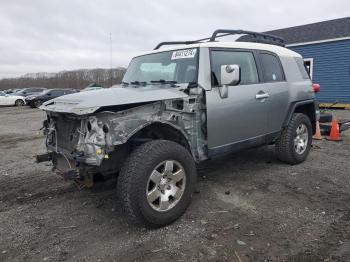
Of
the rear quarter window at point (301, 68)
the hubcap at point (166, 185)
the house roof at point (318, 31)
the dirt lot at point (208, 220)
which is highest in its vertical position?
the house roof at point (318, 31)

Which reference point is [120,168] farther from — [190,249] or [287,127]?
[287,127]

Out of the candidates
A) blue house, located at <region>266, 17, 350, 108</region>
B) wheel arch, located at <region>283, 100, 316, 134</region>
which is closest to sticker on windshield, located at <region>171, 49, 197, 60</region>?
wheel arch, located at <region>283, 100, 316, 134</region>

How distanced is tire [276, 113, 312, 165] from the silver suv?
2cm

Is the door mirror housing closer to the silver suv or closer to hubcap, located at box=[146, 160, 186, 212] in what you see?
the silver suv

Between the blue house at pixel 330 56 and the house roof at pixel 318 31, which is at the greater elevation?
the house roof at pixel 318 31

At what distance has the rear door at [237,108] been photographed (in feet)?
13.5

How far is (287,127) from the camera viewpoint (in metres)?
5.46

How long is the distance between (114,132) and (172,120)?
2.71 ft

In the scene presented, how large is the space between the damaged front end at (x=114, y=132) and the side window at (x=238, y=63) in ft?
1.61

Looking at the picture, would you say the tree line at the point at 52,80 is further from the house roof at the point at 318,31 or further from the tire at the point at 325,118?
the tire at the point at 325,118

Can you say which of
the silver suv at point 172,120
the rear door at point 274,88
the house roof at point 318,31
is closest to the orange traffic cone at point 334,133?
the silver suv at point 172,120

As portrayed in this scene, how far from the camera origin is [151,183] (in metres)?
3.46

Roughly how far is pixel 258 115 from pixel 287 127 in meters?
1.01

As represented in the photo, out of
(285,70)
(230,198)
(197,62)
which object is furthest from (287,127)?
(197,62)
